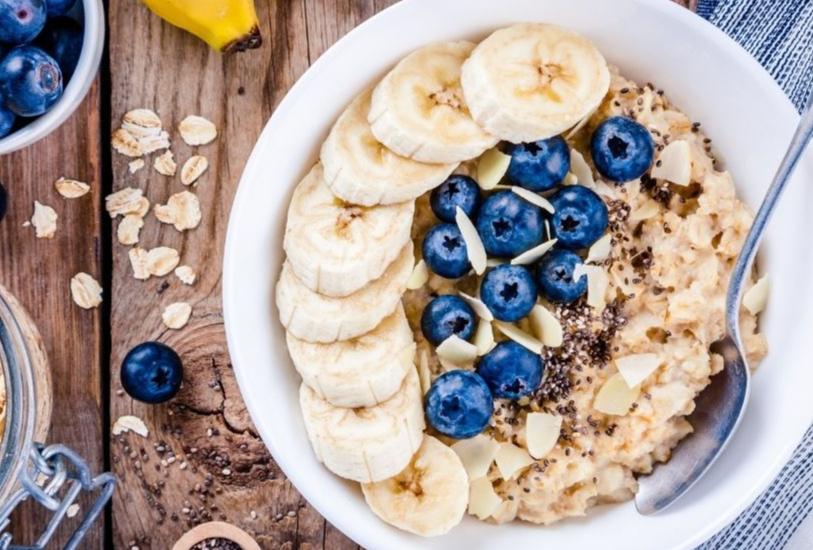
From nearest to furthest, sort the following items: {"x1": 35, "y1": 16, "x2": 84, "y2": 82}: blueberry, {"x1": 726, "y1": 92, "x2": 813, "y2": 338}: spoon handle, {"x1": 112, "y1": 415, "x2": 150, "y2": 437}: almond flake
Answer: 1. {"x1": 726, "y1": 92, "x2": 813, "y2": 338}: spoon handle
2. {"x1": 35, "y1": 16, "x2": 84, "y2": 82}: blueberry
3. {"x1": 112, "y1": 415, "x2": 150, "y2": 437}: almond flake

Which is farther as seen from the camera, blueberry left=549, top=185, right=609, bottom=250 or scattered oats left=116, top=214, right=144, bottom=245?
scattered oats left=116, top=214, right=144, bottom=245

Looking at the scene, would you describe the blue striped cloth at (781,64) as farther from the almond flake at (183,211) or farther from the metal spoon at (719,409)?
the almond flake at (183,211)

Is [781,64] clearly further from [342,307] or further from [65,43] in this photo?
[65,43]

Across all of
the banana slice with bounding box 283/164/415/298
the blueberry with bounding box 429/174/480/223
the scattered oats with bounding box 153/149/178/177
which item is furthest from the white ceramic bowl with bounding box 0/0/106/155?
the blueberry with bounding box 429/174/480/223

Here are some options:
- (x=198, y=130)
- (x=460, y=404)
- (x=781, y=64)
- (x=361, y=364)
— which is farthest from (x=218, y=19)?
(x=781, y=64)

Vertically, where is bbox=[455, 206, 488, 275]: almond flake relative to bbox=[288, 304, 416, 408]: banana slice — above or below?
above

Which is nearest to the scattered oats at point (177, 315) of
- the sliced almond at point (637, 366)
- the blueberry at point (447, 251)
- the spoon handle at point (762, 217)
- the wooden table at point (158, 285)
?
the wooden table at point (158, 285)

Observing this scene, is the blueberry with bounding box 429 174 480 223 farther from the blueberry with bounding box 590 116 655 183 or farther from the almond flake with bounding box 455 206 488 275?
the blueberry with bounding box 590 116 655 183

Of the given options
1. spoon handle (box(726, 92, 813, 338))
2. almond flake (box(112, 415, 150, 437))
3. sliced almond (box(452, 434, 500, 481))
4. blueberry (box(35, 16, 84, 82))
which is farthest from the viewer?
almond flake (box(112, 415, 150, 437))
